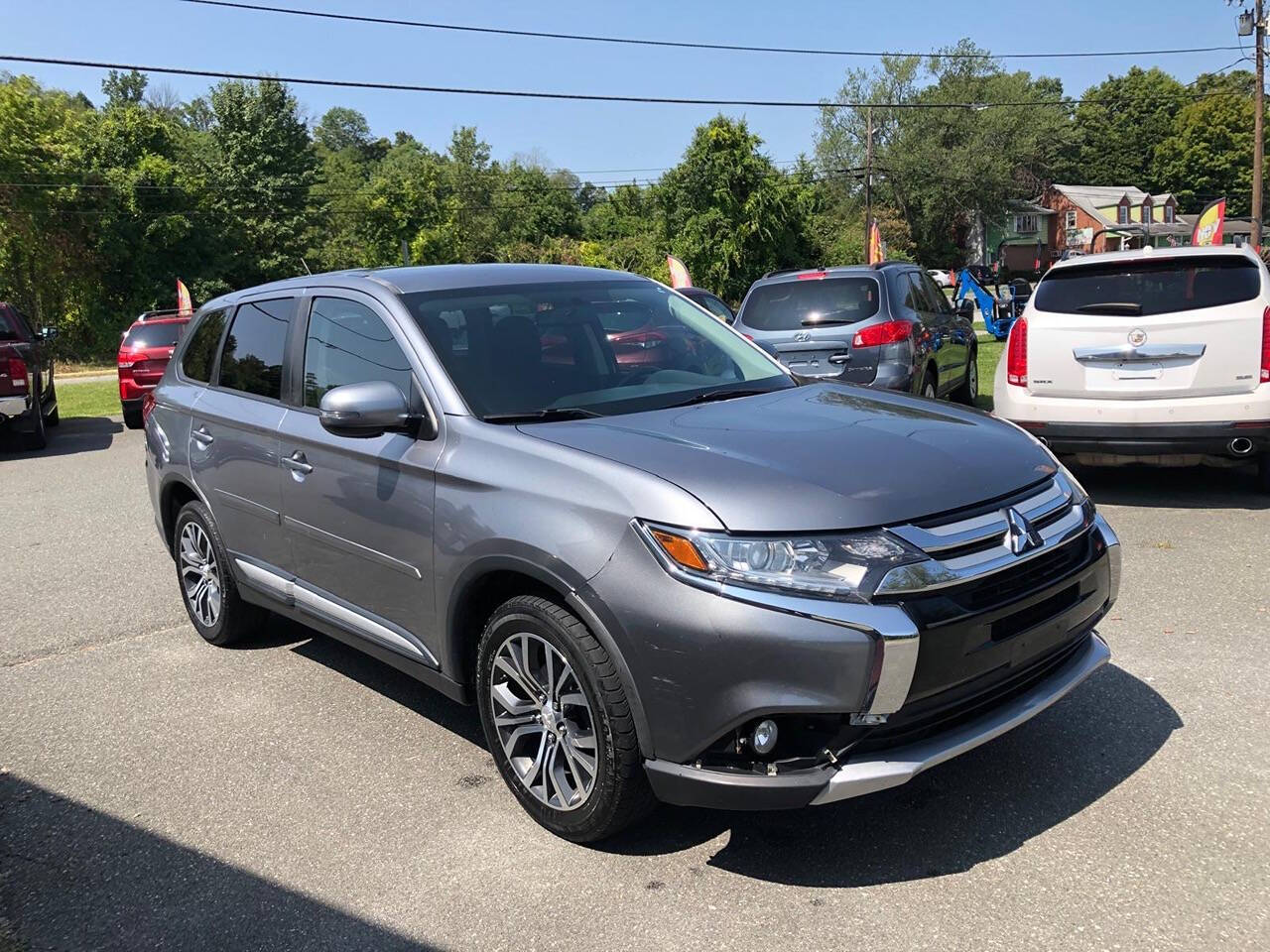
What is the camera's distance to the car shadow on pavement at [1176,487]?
7492mm

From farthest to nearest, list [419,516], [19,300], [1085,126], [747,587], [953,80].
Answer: [1085,126], [953,80], [19,300], [419,516], [747,587]

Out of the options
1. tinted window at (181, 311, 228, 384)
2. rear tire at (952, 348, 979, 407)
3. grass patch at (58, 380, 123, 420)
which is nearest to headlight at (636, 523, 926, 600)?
tinted window at (181, 311, 228, 384)

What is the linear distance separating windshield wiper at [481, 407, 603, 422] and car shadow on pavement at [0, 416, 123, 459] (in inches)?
470

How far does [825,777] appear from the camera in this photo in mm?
2740

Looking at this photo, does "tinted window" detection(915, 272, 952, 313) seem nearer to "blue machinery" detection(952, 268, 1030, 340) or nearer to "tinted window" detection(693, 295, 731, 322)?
"tinted window" detection(693, 295, 731, 322)

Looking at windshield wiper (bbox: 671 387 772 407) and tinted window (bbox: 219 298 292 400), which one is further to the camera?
tinted window (bbox: 219 298 292 400)

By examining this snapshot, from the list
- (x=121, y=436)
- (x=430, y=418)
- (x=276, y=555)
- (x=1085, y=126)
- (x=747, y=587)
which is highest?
(x=1085, y=126)

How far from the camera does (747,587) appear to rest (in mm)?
2742

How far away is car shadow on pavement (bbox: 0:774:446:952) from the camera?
2.91 meters

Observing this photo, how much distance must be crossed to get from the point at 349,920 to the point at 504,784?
89 centimetres

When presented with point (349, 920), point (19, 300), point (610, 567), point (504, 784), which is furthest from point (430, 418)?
point (19, 300)

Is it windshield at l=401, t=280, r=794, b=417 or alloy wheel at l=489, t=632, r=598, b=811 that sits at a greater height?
windshield at l=401, t=280, r=794, b=417

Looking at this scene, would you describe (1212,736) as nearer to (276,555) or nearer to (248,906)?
(248,906)

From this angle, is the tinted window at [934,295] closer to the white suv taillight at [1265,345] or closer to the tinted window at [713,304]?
the tinted window at [713,304]
